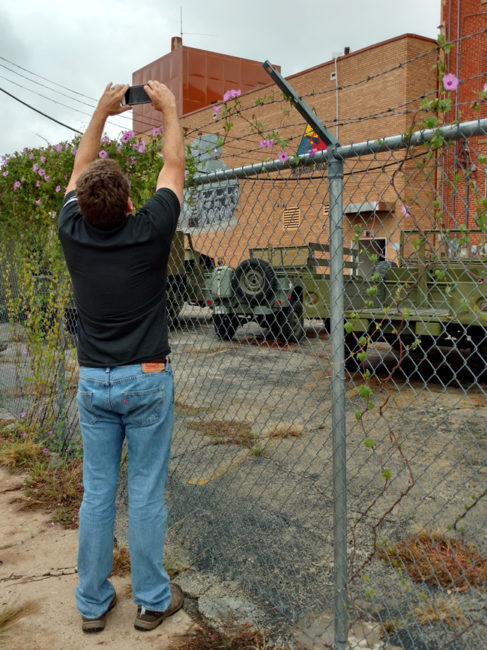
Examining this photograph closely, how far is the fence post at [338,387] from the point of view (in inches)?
85.0

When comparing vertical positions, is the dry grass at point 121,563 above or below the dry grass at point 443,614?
below

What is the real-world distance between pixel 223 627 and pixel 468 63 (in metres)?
20.0

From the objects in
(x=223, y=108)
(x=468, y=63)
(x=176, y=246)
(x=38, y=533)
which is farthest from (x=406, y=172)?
(x=468, y=63)

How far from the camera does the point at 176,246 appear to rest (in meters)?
12.5

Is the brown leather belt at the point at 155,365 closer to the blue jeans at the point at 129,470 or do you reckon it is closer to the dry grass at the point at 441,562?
the blue jeans at the point at 129,470

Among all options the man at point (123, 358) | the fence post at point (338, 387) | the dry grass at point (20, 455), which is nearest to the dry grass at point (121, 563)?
the man at point (123, 358)

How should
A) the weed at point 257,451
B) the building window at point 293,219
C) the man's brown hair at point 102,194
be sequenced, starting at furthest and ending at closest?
the weed at point 257,451 < the building window at point 293,219 < the man's brown hair at point 102,194

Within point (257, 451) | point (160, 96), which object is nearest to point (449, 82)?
point (160, 96)

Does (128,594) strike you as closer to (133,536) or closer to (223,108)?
(133,536)

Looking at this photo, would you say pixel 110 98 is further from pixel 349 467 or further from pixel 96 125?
pixel 349 467

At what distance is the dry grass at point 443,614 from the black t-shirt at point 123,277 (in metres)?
1.50

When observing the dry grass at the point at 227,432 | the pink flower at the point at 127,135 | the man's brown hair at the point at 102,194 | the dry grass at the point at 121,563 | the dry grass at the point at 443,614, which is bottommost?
the dry grass at the point at 121,563

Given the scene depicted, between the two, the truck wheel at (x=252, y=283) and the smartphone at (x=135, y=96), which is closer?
the smartphone at (x=135, y=96)

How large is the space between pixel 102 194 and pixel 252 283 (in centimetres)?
808
